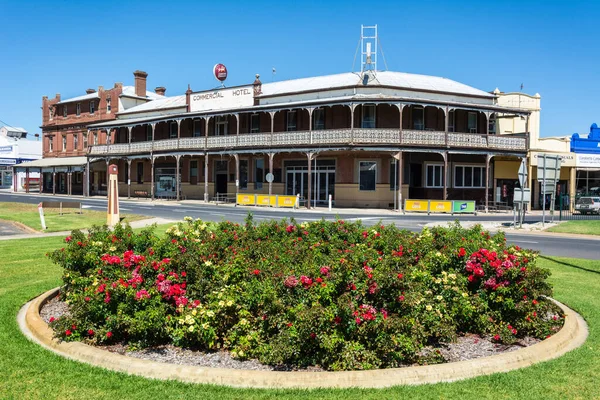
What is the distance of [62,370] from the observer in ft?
17.4

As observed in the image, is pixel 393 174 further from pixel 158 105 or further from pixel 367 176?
pixel 158 105

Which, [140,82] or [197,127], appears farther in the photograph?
[140,82]

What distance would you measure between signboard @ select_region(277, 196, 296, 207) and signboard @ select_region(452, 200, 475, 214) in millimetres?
10952

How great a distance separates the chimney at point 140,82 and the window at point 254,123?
21152 mm

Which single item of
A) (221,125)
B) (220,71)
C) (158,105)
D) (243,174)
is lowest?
(243,174)

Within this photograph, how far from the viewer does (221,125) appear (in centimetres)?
4734

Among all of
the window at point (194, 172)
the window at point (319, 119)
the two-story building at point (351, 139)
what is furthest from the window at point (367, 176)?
the window at point (194, 172)

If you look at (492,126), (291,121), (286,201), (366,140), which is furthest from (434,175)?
(291,121)

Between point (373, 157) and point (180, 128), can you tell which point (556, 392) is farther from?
point (180, 128)

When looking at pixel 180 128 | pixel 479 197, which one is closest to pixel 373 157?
pixel 479 197

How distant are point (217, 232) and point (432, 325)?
4.42m

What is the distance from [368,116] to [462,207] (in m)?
9.61

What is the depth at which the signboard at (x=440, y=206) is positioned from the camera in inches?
1367

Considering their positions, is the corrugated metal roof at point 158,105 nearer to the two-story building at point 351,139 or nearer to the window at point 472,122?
the two-story building at point 351,139
